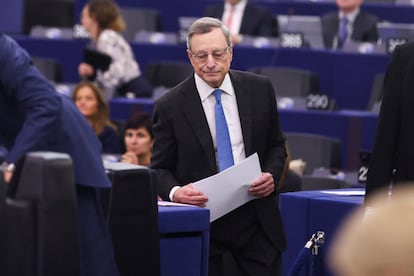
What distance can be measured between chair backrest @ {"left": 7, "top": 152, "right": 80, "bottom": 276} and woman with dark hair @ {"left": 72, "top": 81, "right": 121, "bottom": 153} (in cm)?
499

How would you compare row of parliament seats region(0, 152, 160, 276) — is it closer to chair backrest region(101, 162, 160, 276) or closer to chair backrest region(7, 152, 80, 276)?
chair backrest region(7, 152, 80, 276)

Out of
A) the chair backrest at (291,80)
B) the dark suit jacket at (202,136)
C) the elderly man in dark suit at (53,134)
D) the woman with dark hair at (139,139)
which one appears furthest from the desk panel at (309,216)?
the chair backrest at (291,80)

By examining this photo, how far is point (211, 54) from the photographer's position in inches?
189

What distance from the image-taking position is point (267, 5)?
12.3 metres

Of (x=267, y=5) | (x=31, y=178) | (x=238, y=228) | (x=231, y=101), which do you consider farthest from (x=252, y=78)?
(x=267, y=5)

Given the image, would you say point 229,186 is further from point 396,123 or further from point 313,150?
point 313,150

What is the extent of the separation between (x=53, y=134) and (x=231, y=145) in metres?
0.94

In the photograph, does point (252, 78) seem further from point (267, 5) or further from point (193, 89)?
point (267, 5)

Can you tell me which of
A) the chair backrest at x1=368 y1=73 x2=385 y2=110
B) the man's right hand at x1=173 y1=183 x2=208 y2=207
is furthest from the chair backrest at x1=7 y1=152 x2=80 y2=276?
the chair backrest at x1=368 y1=73 x2=385 y2=110

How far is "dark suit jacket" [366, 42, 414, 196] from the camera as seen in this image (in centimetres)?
413

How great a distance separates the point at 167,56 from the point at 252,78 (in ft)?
21.0

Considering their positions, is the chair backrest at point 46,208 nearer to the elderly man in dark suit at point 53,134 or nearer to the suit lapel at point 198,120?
the elderly man in dark suit at point 53,134

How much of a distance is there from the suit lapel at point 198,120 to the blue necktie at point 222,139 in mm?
30

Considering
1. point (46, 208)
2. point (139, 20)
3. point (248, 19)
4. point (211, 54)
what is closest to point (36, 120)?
point (46, 208)
